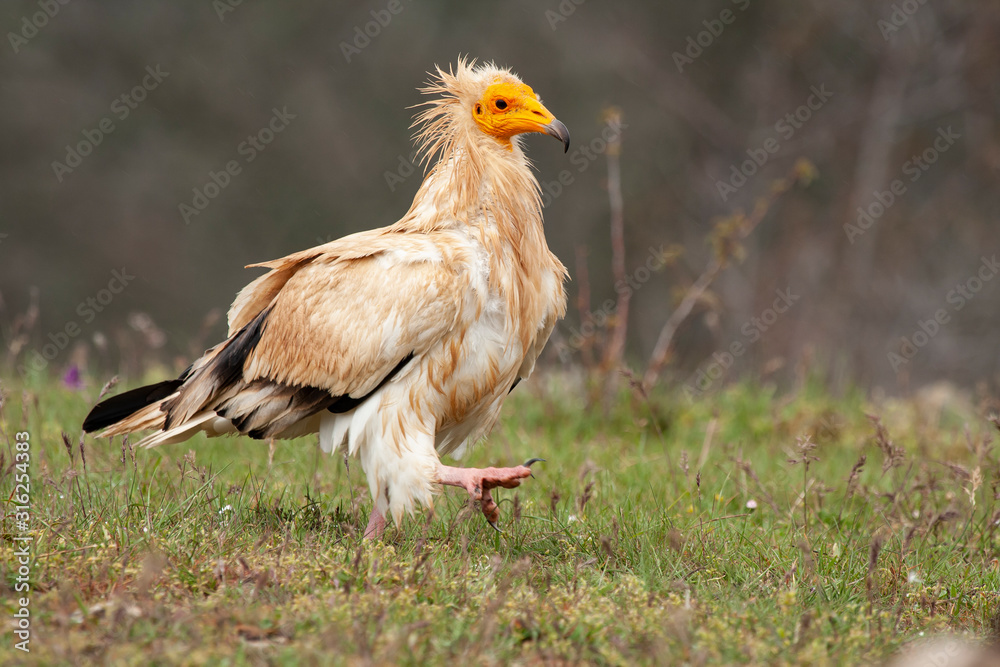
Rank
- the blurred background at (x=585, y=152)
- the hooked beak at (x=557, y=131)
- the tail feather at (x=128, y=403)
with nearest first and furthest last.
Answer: the hooked beak at (x=557, y=131)
the tail feather at (x=128, y=403)
the blurred background at (x=585, y=152)

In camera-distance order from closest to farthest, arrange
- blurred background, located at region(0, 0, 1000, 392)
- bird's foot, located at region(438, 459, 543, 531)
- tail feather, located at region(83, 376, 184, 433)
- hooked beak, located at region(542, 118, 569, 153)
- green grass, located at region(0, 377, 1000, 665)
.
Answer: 1. green grass, located at region(0, 377, 1000, 665)
2. bird's foot, located at region(438, 459, 543, 531)
3. hooked beak, located at region(542, 118, 569, 153)
4. tail feather, located at region(83, 376, 184, 433)
5. blurred background, located at region(0, 0, 1000, 392)

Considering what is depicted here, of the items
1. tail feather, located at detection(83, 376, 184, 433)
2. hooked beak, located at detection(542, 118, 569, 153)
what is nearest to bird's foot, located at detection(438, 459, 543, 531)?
hooked beak, located at detection(542, 118, 569, 153)

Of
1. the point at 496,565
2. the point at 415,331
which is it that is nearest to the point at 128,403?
the point at 415,331

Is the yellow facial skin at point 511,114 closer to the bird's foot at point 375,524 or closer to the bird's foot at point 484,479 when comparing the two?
the bird's foot at point 484,479

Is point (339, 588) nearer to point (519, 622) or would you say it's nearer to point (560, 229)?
point (519, 622)

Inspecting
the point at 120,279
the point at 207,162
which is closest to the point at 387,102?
the point at 207,162

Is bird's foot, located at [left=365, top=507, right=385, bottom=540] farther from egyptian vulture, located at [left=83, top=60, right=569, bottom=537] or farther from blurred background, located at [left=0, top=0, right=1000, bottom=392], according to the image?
blurred background, located at [left=0, top=0, right=1000, bottom=392]

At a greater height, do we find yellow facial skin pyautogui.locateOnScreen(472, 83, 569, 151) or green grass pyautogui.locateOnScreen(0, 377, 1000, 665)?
yellow facial skin pyautogui.locateOnScreen(472, 83, 569, 151)

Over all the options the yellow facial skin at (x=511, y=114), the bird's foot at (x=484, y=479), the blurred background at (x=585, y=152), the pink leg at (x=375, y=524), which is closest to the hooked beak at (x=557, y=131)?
the yellow facial skin at (x=511, y=114)

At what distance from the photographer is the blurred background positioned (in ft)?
47.2

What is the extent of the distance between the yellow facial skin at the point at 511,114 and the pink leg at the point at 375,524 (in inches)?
68.5

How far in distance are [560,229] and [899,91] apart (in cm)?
577

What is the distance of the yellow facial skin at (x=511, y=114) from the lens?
14.1 feet

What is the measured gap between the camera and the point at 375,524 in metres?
4.07
